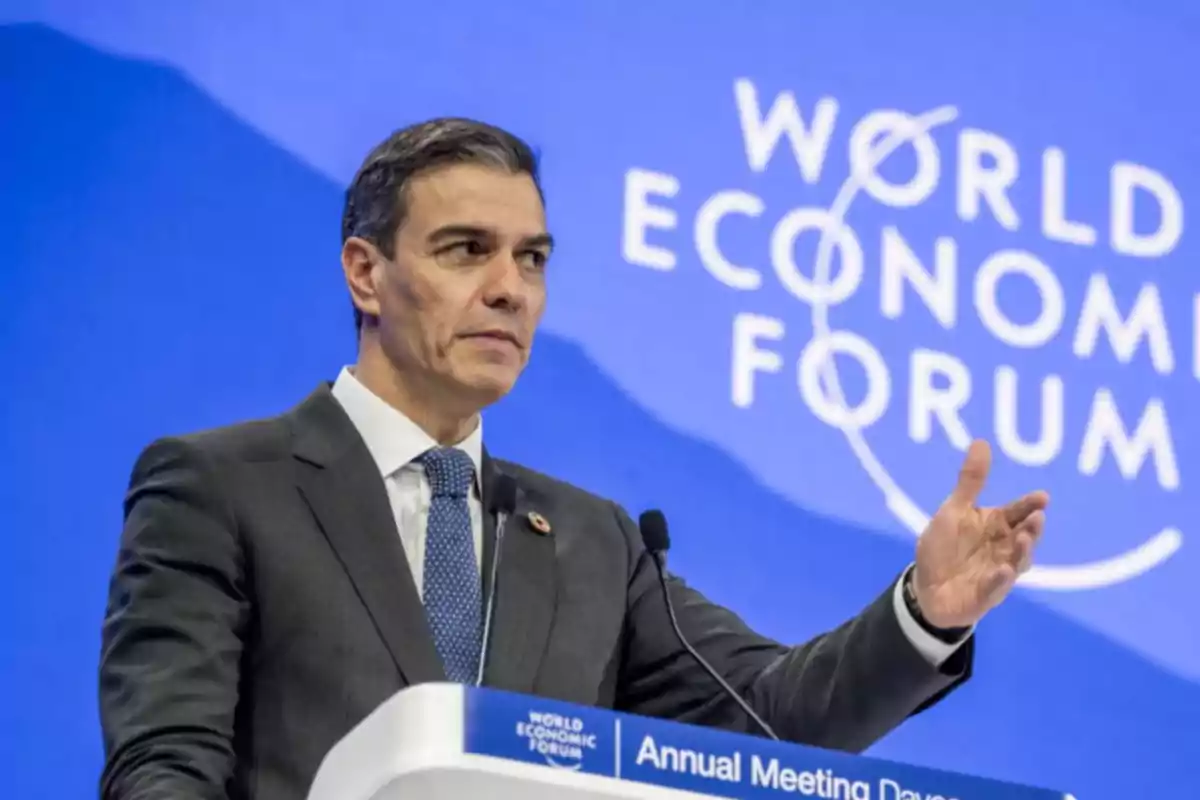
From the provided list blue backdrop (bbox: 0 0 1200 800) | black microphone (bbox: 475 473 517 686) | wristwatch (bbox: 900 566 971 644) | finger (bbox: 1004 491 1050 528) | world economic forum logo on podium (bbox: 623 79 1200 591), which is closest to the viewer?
finger (bbox: 1004 491 1050 528)

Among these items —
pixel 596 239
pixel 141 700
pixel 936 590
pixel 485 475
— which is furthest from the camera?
pixel 596 239

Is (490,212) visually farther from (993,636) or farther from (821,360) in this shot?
(993,636)

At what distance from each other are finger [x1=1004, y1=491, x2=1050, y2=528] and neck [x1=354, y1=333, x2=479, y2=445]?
0.71 m

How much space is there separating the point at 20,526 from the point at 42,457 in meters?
0.11

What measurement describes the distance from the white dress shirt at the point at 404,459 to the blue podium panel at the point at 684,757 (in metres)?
0.82

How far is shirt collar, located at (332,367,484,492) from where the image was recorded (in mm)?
2580

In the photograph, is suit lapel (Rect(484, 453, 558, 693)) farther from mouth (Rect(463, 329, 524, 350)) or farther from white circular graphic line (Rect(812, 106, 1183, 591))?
white circular graphic line (Rect(812, 106, 1183, 591))

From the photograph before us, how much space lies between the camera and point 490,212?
2.64 metres

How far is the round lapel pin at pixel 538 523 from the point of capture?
2.59 metres

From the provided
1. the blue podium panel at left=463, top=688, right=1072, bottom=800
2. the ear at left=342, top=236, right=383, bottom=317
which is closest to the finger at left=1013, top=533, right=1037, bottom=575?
the blue podium panel at left=463, top=688, right=1072, bottom=800

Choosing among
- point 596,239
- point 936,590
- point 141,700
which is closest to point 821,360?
point 596,239

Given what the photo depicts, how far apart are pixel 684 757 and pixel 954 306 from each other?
2104mm

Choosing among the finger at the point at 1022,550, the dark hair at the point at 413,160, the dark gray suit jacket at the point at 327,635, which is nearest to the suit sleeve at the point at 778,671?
the dark gray suit jacket at the point at 327,635

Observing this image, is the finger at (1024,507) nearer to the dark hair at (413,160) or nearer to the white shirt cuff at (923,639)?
the white shirt cuff at (923,639)
